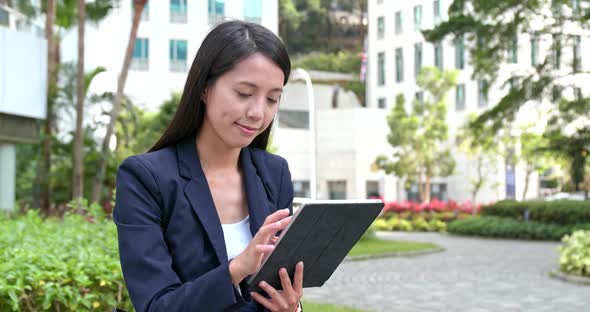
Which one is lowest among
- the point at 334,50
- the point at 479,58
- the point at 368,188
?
the point at 368,188

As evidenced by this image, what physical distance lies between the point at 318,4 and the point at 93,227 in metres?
38.0

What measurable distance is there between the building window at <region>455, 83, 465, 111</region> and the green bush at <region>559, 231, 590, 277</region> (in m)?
31.2

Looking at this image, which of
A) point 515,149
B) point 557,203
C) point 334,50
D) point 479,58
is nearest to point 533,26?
point 479,58

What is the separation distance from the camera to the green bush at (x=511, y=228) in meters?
24.3

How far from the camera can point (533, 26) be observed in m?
18.7

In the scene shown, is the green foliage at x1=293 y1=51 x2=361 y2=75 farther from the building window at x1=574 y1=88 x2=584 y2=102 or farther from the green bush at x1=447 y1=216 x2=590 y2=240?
the building window at x1=574 y1=88 x2=584 y2=102

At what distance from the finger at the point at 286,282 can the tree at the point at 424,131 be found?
3585cm

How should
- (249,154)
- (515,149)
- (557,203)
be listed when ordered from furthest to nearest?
1. (515,149)
2. (557,203)
3. (249,154)

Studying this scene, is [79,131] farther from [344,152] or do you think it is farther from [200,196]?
[344,152]

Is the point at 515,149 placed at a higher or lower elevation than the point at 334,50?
lower

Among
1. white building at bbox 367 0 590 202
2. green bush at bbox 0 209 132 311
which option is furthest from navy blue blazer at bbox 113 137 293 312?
white building at bbox 367 0 590 202

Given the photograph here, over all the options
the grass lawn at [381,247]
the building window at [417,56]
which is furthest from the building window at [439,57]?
the grass lawn at [381,247]

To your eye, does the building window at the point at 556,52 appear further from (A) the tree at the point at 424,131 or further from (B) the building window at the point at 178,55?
(A) the tree at the point at 424,131

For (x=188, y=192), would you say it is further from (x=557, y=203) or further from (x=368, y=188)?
(x=368, y=188)
